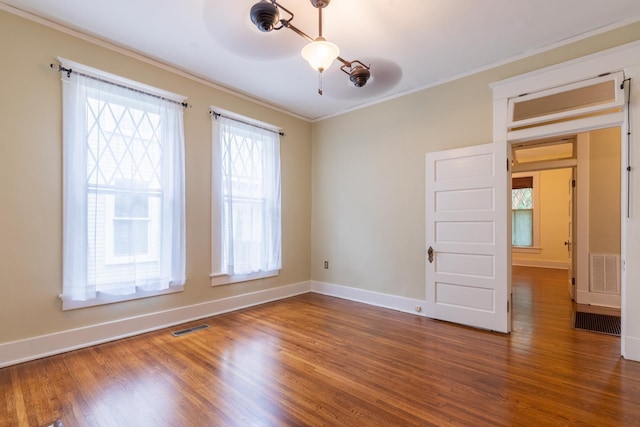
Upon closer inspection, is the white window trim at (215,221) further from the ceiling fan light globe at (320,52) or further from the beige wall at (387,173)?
the ceiling fan light globe at (320,52)

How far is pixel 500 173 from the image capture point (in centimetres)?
331

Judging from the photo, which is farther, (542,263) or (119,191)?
(542,263)

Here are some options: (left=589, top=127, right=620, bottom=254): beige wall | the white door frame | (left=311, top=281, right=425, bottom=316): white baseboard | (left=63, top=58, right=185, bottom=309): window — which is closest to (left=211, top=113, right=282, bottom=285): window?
(left=63, top=58, right=185, bottom=309): window

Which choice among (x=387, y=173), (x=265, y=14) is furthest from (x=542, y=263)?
(x=265, y=14)

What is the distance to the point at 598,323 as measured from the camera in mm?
3574

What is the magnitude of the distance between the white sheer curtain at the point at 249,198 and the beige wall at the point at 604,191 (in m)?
4.78

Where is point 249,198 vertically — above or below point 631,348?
above

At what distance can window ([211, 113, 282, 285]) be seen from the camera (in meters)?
3.98

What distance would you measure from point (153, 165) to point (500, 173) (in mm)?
3879

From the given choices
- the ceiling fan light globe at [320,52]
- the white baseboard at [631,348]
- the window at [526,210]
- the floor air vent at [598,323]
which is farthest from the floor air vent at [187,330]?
the window at [526,210]

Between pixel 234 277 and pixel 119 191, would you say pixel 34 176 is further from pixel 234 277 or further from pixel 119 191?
pixel 234 277

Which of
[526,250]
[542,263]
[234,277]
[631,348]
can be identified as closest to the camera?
[631,348]

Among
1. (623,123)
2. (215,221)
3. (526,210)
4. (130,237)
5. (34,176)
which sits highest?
(623,123)

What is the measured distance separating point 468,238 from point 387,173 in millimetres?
1432
